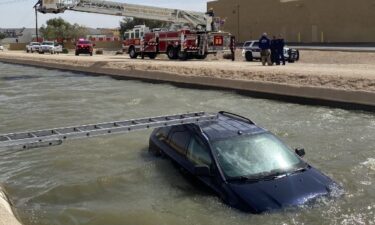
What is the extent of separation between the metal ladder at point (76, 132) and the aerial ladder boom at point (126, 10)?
27830 mm

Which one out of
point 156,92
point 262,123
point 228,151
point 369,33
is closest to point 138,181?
point 228,151

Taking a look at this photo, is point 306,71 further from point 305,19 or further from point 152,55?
Answer: point 305,19

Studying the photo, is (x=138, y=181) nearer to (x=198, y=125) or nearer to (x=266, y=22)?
(x=198, y=125)

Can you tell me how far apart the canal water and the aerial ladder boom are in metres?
15.6

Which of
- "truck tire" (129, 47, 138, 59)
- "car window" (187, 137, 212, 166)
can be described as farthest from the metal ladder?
"truck tire" (129, 47, 138, 59)

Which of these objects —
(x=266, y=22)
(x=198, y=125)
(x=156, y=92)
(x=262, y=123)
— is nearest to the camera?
(x=198, y=125)

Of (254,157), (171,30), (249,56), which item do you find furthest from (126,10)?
(254,157)

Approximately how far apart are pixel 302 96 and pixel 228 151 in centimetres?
1242

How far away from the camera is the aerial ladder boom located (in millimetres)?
34737

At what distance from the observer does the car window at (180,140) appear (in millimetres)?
8508

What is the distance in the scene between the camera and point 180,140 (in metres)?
8.75

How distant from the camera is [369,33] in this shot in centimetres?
5731

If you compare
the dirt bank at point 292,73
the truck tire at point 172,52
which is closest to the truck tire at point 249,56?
the dirt bank at point 292,73

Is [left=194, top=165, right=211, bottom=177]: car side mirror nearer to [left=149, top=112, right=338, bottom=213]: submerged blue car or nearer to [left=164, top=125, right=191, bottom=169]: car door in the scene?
[left=149, top=112, right=338, bottom=213]: submerged blue car
